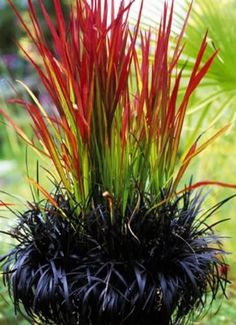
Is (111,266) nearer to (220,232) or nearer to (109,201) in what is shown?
(109,201)

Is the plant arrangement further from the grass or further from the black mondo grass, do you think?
the grass

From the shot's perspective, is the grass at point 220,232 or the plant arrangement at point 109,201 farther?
the grass at point 220,232

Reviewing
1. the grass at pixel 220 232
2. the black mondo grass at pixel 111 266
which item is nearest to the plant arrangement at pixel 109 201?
the black mondo grass at pixel 111 266

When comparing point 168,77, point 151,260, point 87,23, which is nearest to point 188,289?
point 151,260

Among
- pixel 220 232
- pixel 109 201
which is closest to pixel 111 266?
pixel 109 201

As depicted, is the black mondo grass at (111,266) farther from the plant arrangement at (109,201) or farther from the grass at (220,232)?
the grass at (220,232)

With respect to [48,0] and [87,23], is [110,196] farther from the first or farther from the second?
[48,0]

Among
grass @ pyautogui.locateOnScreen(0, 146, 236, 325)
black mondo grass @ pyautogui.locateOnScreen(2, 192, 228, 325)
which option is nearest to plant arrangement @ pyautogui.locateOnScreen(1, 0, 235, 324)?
black mondo grass @ pyautogui.locateOnScreen(2, 192, 228, 325)
